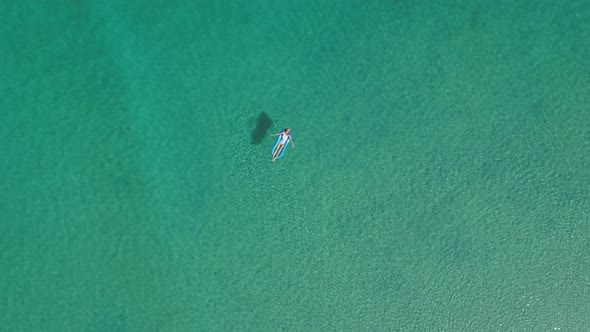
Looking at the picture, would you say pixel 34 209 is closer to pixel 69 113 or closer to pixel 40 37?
pixel 69 113

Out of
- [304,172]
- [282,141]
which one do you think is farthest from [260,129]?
[304,172]

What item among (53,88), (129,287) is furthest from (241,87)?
(129,287)

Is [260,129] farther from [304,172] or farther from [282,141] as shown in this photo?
[304,172]

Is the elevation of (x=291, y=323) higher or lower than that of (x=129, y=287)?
higher

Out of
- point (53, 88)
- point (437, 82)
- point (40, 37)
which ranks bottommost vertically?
point (53, 88)
